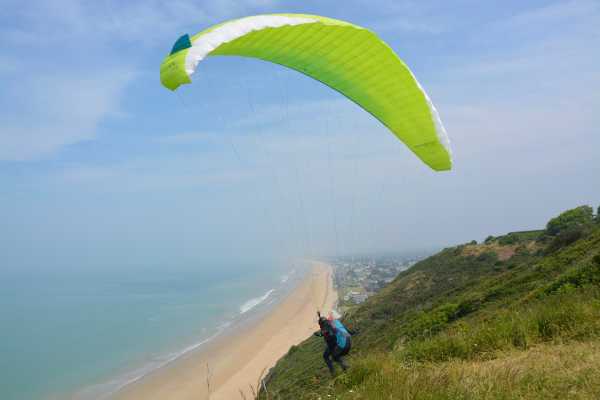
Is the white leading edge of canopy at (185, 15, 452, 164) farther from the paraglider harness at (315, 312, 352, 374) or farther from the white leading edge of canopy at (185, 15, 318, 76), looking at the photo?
the paraglider harness at (315, 312, 352, 374)

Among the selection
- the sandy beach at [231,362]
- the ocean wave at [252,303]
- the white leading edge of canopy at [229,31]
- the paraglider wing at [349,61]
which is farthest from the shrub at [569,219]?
the ocean wave at [252,303]

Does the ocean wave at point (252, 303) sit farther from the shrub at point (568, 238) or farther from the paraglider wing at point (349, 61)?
the paraglider wing at point (349, 61)

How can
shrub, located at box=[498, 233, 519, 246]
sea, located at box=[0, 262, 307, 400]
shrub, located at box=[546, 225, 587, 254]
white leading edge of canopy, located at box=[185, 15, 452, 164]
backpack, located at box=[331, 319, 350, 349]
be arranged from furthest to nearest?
Result: sea, located at box=[0, 262, 307, 400] < shrub, located at box=[498, 233, 519, 246] < shrub, located at box=[546, 225, 587, 254] < backpack, located at box=[331, 319, 350, 349] < white leading edge of canopy, located at box=[185, 15, 452, 164]

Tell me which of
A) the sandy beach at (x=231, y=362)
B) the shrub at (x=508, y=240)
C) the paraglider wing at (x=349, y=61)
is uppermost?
the paraglider wing at (x=349, y=61)

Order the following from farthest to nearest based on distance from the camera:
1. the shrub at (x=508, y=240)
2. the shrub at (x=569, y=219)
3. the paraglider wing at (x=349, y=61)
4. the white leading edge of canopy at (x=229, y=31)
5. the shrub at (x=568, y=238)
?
the shrub at (x=508, y=240) → the shrub at (x=569, y=219) → the shrub at (x=568, y=238) → the paraglider wing at (x=349, y=61) → the white leading edge of canopy at (x=229, y=31)

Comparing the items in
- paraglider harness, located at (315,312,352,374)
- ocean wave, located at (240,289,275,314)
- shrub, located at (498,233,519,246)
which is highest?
paraglider harness, located at (315,312,352,374)

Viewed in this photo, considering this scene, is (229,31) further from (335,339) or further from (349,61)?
(335,339)

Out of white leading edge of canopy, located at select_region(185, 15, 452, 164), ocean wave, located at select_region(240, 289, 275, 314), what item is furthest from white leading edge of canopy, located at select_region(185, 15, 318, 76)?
ocean wave, located at select_region(240, 289, 275, 314)
